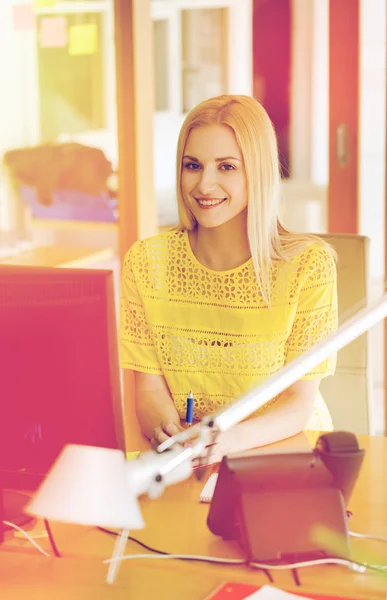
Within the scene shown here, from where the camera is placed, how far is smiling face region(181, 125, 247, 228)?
5.92ft

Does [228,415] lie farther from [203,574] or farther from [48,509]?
[203,574]

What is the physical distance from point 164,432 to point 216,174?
54 cm

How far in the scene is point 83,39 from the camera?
3445 mm

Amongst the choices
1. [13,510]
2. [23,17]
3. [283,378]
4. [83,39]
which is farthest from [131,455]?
[23,17]

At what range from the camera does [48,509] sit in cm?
73

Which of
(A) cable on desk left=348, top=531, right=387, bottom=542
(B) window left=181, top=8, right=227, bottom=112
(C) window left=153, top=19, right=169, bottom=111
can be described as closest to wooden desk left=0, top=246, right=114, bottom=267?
(C) window left=153, top=19, right=169, bottom=111

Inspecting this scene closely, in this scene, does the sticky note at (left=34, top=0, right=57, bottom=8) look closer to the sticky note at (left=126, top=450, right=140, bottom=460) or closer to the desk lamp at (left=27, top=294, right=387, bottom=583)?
the sticky note at (left=126, top=450, right=140, bottom=460)

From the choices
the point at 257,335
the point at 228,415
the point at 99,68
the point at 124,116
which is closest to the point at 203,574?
the point at 228,415

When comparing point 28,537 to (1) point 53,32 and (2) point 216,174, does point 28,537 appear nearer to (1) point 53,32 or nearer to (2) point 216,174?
(2) point 216,174

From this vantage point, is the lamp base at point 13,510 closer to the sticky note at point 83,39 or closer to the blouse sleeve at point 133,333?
the blouse sleeve at point 133,333

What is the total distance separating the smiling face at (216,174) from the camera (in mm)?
1806

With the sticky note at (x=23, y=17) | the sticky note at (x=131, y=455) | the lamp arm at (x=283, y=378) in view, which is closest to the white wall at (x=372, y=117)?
the sticky note at (x=23, y=17)

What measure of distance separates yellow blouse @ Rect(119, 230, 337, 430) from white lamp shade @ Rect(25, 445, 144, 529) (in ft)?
3.41

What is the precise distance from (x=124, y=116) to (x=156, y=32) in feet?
2.07
